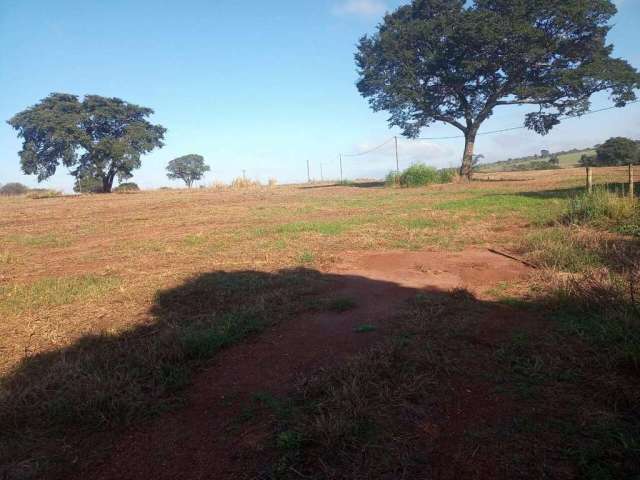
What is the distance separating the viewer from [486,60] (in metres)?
21.1

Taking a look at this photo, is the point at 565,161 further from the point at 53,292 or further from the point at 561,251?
the point at 53,292

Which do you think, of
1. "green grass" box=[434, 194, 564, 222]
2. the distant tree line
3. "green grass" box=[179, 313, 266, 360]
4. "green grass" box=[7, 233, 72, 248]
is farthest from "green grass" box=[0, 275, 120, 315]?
the distant tree line

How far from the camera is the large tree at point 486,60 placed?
784 inches

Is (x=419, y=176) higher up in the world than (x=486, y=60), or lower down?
lower down

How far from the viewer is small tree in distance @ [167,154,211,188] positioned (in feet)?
217

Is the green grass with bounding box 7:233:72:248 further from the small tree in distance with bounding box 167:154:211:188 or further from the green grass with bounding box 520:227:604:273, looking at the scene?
the small tree in distance with bounding box 167:154:211:188

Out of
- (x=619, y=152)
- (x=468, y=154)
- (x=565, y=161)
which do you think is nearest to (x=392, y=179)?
(x=468, y=154)

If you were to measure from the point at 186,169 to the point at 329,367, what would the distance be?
68420 mm

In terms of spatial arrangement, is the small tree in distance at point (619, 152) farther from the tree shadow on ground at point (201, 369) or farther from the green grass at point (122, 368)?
the green grass at point (122, 368)

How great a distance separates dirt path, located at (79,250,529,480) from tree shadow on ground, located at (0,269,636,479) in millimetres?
22

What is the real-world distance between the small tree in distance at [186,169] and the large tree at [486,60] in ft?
155

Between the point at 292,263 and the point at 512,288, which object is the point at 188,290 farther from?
the point at 512,288

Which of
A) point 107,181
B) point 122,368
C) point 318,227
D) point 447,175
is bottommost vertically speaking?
point 122,368

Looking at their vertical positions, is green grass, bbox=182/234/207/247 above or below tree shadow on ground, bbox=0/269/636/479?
above
